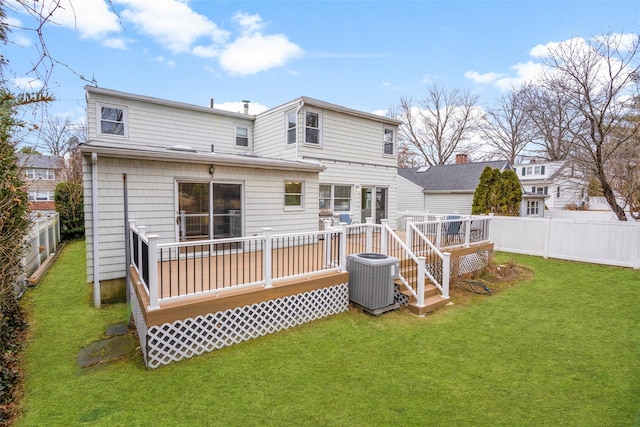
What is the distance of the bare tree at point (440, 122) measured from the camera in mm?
30047

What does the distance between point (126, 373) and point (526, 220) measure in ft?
41.5

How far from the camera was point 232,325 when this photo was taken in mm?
4699

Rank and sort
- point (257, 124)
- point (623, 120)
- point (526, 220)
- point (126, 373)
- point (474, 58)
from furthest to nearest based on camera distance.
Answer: point (474, 58) → point (257, 124) → point (526, 220) → point (623, 120) → point (126, 373)

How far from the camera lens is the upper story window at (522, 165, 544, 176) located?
29.2 metres

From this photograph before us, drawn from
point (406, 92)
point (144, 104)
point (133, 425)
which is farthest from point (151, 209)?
point (406, 92)

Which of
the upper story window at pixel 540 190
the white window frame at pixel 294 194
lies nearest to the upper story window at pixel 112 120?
the white window frame at pixel 294 194

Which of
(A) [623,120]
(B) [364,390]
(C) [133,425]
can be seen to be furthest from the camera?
(A) [623,120]

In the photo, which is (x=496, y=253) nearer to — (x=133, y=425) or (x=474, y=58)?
(x=474, y=58)

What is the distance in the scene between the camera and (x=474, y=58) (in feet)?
54.2

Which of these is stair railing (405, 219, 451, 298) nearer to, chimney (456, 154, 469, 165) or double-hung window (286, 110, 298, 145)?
double-hung window (286, 110, 298, 145)

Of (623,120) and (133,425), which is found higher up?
(623,120)

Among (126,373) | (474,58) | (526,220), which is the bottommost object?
(126,373)

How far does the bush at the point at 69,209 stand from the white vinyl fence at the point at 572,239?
1778cm

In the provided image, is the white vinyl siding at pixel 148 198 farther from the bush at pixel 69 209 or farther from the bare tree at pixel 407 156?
the bare tree at pixel 407 156
